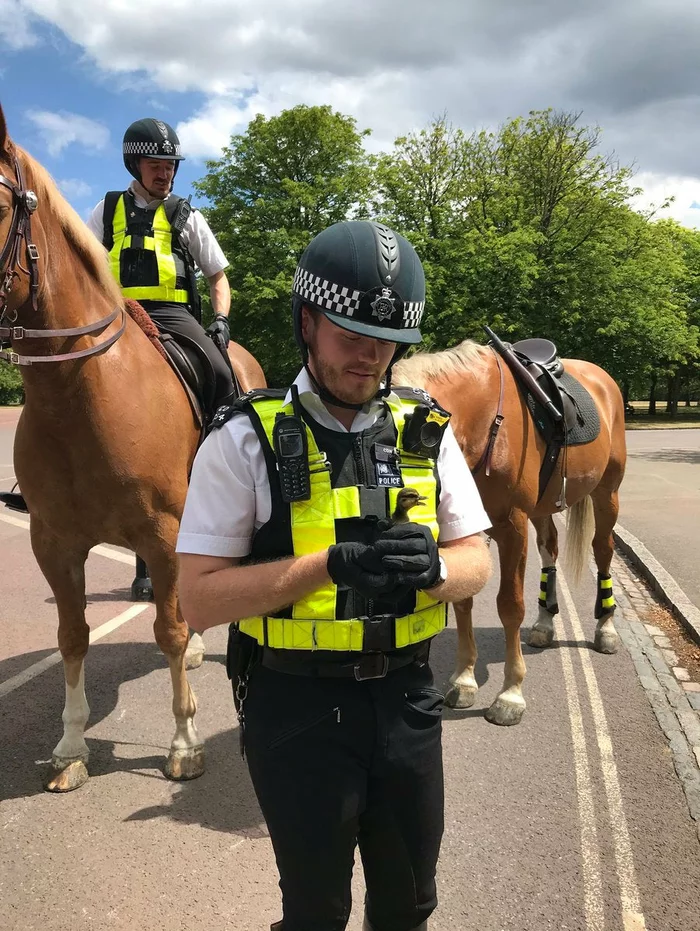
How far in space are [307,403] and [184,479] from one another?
6.80 ft

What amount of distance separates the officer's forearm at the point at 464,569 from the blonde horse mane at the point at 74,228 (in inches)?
93.4

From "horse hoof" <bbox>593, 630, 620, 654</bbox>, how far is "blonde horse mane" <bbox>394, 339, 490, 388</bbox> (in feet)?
8.29

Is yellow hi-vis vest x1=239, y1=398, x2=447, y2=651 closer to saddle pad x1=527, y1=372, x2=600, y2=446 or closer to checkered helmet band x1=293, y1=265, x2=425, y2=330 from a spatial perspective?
checkered helmet band x1=293, y1=265, x2=425, y2=330

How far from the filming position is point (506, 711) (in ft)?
13.4

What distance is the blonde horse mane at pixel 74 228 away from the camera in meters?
2.95

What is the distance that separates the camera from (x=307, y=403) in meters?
1.75

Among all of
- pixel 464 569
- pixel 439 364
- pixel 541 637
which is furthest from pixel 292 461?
pixel 541 637

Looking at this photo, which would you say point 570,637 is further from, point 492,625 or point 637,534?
point 637,534

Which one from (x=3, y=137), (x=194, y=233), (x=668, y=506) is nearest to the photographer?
(x=3, y=137)

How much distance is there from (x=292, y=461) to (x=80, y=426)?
6.47ft

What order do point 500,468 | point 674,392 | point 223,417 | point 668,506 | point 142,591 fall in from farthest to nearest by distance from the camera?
point 674,392
point 668,506
point 142,591
point 500,468
point 223,417

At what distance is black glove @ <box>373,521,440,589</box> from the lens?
4.81 feet

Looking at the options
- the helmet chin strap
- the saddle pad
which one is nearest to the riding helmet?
the helmet chin strap

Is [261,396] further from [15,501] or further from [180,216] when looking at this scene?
[15,501]
